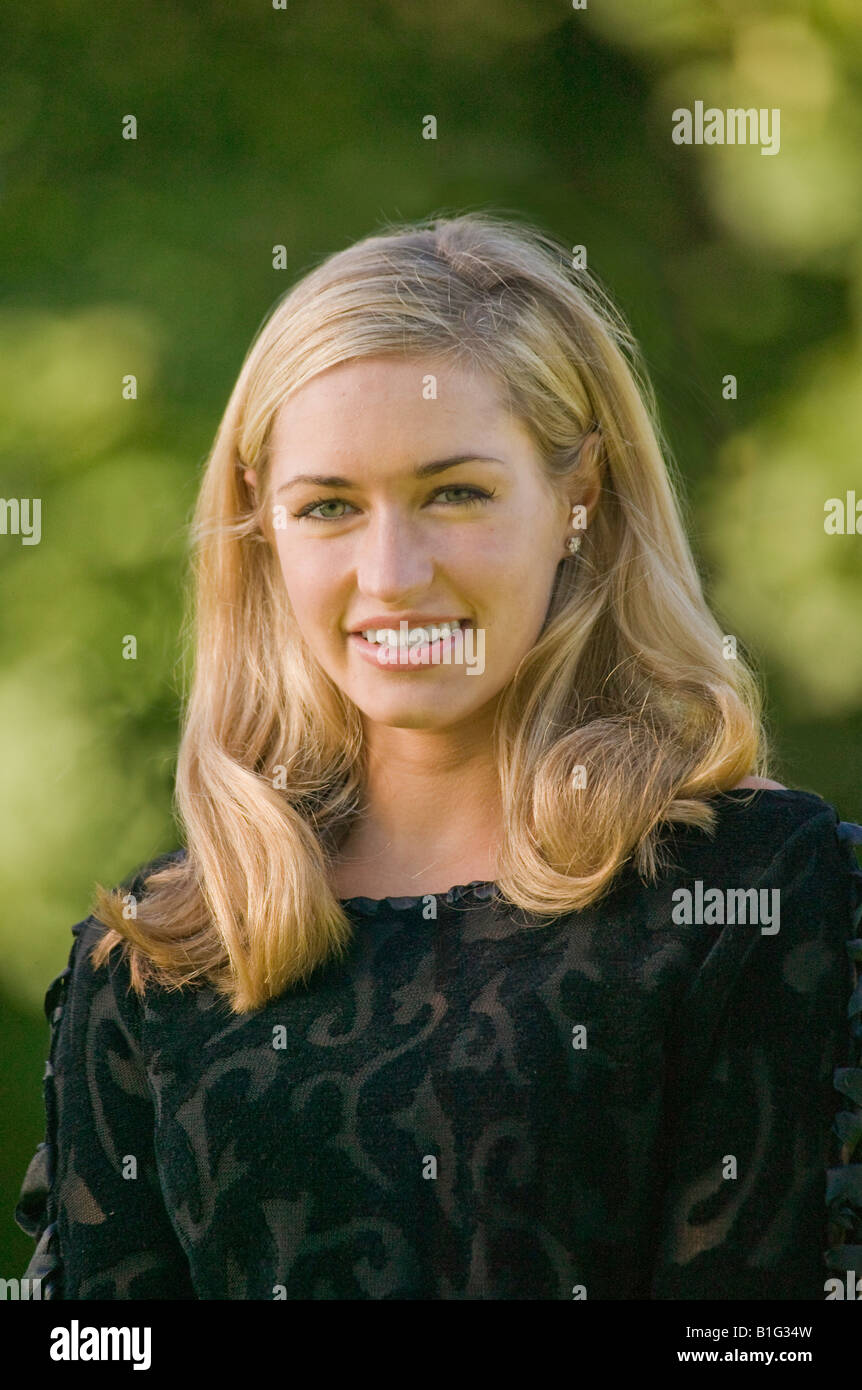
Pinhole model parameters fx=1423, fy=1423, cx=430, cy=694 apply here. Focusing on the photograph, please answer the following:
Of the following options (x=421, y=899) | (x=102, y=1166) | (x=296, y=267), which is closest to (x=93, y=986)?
(x=102, y=1166)

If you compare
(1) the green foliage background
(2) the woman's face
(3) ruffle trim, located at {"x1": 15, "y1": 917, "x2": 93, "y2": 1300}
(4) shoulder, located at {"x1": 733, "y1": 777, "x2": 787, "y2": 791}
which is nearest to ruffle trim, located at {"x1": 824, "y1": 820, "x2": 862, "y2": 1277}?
(4) shoulder, located at {"x1": 733, "y1": 777, "x2": 787, "y2": 791}

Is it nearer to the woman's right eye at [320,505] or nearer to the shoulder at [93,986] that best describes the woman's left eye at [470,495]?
the woman's right eye at [320,505]

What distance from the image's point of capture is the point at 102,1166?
1.97 meters

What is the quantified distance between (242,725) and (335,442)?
54 centimetres

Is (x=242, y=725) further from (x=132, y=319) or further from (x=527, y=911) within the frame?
(x=132, y=319)

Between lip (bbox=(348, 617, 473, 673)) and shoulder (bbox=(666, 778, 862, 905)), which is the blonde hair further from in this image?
lip (bbox=(348, 617, 473, 673))

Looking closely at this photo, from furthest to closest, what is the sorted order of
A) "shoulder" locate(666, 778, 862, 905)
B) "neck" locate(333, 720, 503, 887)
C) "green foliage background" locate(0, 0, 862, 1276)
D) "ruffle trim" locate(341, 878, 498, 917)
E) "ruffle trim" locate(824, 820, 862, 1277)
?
"green foliage background" locate(0, 0, 862, 1276) < "neck" locate(333, 720, 503, 887) < "ruffle trim" locate(341, 878, 498, 917) < "shoulder" locate(666, 778, 862, 905) < "ruffle trim" locate(824, 820, 862, 1277)

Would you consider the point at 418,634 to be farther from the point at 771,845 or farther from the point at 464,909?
the point at 771,845

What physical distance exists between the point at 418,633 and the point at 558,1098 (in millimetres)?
603

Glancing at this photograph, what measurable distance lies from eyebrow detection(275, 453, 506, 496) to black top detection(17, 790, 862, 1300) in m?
0.54

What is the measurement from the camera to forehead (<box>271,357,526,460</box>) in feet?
5.88

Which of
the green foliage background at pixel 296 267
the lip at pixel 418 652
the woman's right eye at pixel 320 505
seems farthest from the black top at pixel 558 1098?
the green foliage background at pixel 296 267

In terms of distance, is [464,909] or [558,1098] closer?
[558,1098]

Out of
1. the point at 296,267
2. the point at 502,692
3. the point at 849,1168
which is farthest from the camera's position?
the point at 296,267
